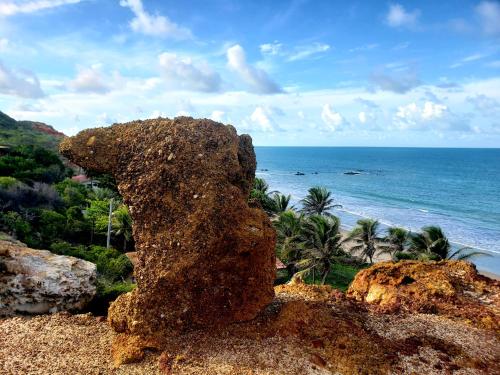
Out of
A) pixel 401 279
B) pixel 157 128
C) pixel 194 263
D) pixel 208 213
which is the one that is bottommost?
pixel 401 279

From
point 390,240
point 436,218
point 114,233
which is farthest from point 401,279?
point 436,218

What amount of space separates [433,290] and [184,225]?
29.0 feet

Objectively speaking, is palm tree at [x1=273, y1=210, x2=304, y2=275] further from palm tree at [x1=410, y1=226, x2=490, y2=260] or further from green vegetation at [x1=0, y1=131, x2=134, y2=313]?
green vegetation at [x1=0, y1=131, x2=134, y2=313]

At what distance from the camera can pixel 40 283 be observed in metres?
12.2

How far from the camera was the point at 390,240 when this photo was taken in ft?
131

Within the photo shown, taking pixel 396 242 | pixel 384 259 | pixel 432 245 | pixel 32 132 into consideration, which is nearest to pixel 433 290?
pixel 432 245

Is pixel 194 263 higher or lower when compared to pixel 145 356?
higher

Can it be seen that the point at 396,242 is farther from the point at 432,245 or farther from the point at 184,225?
the point at 184,225

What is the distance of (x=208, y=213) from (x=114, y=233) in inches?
1228

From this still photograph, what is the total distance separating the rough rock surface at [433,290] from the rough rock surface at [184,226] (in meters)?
5.05

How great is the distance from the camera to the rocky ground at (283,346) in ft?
31.6

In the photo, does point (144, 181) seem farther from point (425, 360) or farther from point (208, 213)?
point (425, 360)

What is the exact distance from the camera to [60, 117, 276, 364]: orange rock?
408 inches

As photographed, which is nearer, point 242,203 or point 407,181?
point 242,203
